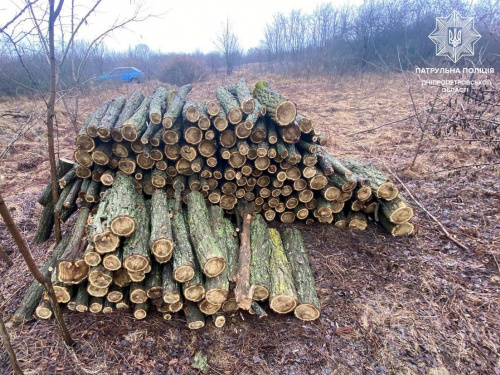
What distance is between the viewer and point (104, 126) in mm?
3508

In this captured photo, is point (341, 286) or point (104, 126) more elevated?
point (104, 126)

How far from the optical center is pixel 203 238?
3.06 meters

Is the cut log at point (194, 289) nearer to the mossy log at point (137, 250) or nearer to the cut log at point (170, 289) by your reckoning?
the cut log at point (170, 289)

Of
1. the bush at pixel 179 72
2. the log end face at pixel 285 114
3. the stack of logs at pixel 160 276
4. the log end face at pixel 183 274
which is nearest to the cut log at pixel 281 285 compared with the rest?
the stack of logs at pixel 160 276

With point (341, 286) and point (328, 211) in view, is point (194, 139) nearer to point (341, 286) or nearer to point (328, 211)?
point (328, 211)

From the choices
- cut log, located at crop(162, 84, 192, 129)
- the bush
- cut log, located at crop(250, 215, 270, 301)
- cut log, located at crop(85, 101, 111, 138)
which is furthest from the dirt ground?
the bush

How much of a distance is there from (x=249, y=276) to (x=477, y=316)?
2.30 m

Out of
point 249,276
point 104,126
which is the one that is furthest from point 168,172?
point 249,276

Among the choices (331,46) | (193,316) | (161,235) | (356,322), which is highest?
(331,46)

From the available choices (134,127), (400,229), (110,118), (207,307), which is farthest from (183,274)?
(400,229)

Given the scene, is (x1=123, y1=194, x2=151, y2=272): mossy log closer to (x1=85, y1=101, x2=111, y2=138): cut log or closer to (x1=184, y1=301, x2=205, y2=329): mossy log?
(x1=184, y1=301, x2=205, y2=329): mossy log

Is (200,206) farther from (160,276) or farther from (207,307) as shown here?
(207,307)

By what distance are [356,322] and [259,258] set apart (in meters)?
1.19

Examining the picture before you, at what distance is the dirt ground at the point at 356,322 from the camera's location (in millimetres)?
2477
